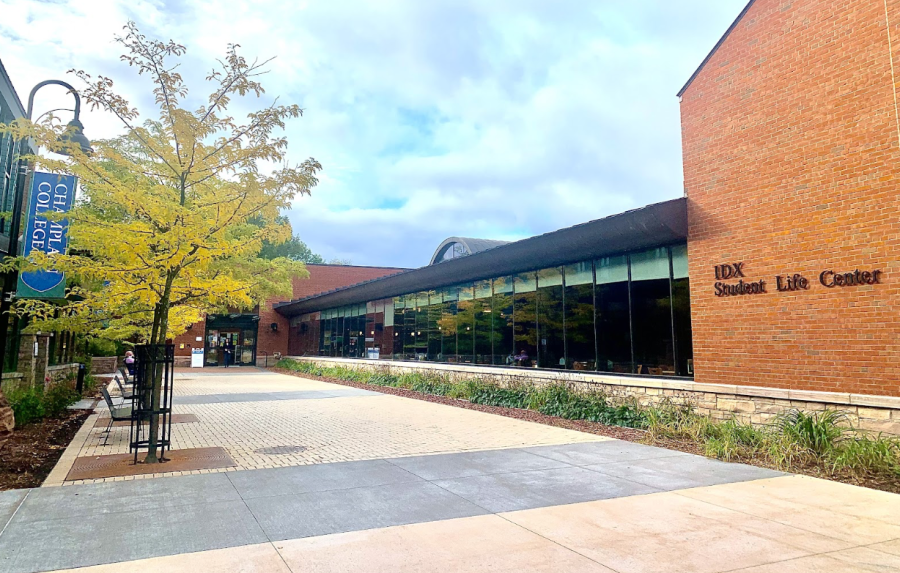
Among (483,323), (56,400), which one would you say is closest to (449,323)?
(483,323)

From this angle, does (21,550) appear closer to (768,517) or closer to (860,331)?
(768,517)

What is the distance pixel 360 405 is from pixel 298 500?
903 centimetres

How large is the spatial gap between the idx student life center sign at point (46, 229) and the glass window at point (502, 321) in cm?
1044

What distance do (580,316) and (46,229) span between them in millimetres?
10952

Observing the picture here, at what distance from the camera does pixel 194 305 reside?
9648mm

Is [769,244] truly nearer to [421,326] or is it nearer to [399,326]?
[421,326]

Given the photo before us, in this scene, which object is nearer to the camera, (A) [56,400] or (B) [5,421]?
(B) [5,421]

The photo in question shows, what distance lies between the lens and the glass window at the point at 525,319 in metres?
14.8

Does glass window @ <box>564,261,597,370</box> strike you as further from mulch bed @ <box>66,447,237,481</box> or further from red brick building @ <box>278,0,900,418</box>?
mulch bed @ <box>66,447,237,481</box>

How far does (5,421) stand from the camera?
28.8ft

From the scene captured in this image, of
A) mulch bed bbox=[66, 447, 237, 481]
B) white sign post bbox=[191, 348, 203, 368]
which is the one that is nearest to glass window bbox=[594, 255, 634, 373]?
mulch bed bbox=[66, 447, 237, 481]

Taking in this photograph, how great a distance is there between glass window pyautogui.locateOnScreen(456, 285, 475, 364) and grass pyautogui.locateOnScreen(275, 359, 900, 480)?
3723mm

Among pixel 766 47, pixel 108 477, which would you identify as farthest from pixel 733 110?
pixel 108 477

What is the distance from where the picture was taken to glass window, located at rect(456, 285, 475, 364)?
17859 mm
